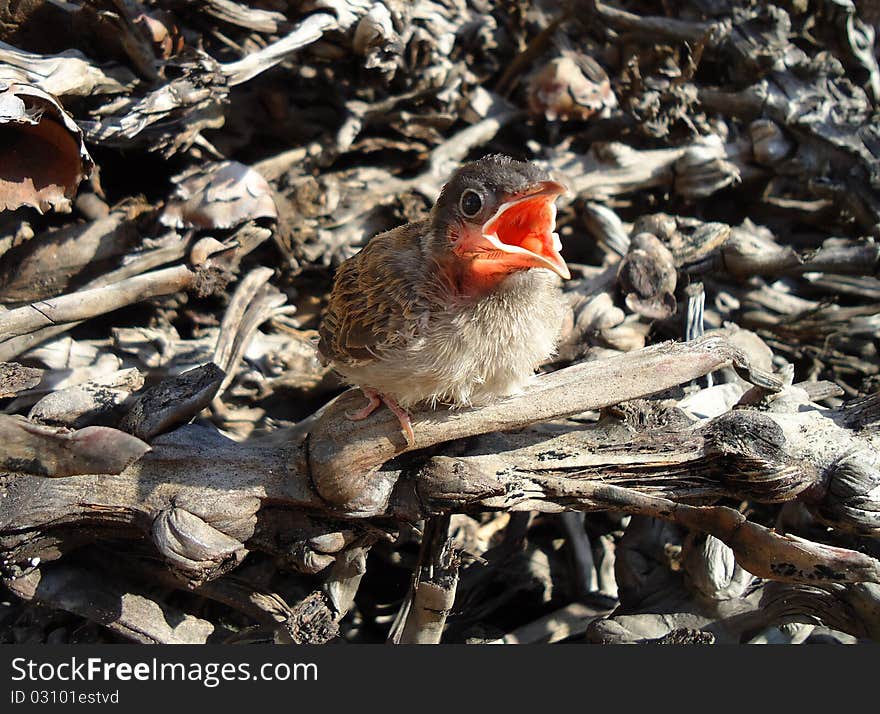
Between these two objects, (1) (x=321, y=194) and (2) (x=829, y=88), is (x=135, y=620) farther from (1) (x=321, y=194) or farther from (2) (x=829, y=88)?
(2) (x=829, y=88)

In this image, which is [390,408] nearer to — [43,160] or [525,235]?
[525,235]

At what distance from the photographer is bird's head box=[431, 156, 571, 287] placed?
4.31ft

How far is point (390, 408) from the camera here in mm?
1580

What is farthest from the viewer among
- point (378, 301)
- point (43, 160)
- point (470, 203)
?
point (43, 160)

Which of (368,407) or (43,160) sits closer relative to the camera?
(368,407)

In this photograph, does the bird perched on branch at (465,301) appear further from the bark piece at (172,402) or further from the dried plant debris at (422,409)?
the bark piece at (172,402)

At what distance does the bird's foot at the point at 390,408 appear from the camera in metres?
1.55

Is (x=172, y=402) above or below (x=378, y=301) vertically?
below

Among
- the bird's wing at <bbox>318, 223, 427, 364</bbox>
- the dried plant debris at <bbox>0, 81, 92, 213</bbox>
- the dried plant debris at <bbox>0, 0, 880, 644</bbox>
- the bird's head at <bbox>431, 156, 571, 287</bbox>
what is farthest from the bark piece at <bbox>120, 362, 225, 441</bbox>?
the bird's head at <bbox>431, 156, 571, 287</bbox>

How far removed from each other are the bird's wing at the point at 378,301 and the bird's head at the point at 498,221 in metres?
0.11

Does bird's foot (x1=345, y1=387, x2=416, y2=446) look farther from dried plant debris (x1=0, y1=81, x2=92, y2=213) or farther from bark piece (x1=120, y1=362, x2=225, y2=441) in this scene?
dried plant debris (x1=0, y1=81, x2=92, y2=213)

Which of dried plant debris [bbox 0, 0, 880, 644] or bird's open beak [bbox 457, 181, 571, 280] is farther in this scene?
dried plant debris [bbox 0, 0, 880, 644]

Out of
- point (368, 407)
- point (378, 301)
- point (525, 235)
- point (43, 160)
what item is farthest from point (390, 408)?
point (43, 160)

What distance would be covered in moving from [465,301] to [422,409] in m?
0.29
